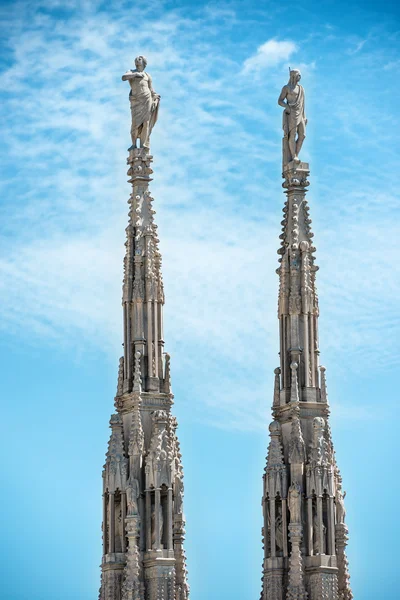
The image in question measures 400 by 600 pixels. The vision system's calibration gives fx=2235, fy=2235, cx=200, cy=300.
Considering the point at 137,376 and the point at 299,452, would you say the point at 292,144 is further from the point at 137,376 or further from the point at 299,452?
the point at 299,452

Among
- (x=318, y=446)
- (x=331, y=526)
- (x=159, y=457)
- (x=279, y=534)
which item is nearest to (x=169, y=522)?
(x=159, y=457)

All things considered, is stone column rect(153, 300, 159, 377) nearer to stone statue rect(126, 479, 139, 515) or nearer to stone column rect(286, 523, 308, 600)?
stone statue rect(126, 479, 139, 515)

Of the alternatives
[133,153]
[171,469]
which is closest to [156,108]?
[133,153]

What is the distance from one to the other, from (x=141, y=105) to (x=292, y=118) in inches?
165

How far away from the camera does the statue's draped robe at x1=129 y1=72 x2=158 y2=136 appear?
60000 mm

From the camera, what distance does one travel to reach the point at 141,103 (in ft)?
197

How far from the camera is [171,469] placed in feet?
190

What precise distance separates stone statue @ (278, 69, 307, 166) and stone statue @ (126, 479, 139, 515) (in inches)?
392

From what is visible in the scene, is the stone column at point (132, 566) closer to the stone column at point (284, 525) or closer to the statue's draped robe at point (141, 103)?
the stone column at point (284, 525)

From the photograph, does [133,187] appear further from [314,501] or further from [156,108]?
[314,501]

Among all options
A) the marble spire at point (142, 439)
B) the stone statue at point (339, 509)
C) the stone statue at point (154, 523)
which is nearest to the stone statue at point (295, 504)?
the stone statue at point (339, 509)

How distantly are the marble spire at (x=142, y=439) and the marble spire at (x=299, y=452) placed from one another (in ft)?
8.35

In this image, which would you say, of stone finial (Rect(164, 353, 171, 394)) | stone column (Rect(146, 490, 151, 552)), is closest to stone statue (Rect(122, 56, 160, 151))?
stone finial (Rect(164, 353, 171, 394))

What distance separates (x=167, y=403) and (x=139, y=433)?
50.8 inches
